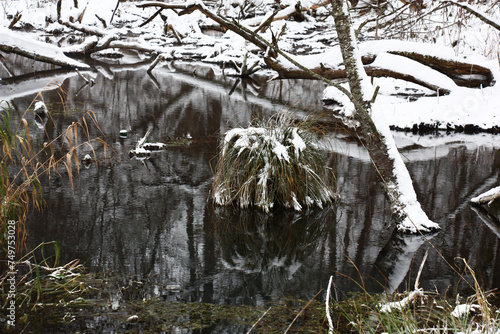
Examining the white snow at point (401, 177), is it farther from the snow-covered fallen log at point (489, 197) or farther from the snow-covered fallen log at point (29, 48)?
the snow-covered fallen log at point (29, 48)

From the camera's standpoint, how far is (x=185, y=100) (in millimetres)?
11914

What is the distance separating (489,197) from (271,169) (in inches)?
103

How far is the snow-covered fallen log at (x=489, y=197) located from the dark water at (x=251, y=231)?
18cm

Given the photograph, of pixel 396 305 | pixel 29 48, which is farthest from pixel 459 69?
pixel 29 48

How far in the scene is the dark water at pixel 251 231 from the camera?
4.27m

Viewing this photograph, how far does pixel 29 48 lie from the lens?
1508 centimetres

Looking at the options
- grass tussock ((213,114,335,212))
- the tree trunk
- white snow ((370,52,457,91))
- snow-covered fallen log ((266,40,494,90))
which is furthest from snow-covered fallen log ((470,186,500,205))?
white snow ((370,52,457,91))

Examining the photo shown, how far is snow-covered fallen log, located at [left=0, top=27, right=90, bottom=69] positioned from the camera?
1484cm

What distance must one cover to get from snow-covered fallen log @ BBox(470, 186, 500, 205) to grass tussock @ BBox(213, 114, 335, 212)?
1785 millimetres

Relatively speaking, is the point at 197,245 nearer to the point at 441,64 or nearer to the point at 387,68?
the point at 387,68

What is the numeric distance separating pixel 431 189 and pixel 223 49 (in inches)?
505

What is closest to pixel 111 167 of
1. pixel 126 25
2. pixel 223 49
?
pixel 223 49


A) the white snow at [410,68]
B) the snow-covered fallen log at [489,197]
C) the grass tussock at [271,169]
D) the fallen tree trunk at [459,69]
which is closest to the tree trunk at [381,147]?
the grass tussock at [271,169]

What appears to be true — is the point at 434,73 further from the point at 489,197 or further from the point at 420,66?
the point at 489,197
